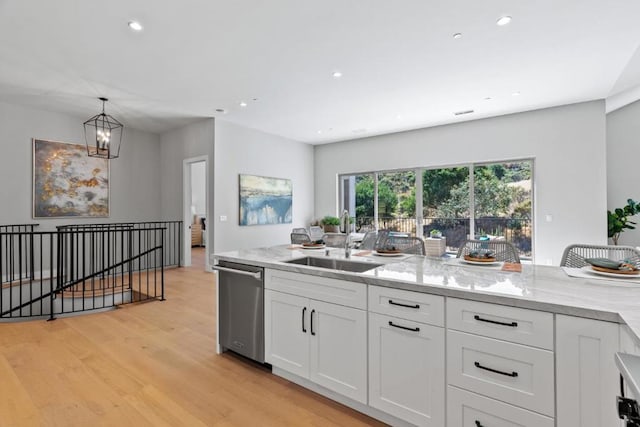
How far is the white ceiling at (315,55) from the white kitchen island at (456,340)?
2.28 metres

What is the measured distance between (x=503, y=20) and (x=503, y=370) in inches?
120

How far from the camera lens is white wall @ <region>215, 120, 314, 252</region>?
20.5ft

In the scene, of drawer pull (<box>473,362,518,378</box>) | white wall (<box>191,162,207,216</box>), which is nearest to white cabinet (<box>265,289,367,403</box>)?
drawer pull (<box>473,362,518,378</box>)

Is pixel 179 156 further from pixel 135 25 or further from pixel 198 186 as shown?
pixel 198 186

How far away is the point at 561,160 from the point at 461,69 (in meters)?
2.99

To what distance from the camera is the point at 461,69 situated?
3.96m

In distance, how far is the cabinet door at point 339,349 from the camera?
1921 millimetres

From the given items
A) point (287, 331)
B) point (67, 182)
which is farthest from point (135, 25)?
point (67, 182)

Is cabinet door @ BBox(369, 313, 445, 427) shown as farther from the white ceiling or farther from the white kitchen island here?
the white ceiling

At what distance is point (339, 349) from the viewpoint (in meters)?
2.02

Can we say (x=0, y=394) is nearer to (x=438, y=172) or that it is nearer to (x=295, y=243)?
(x=295, y=243)

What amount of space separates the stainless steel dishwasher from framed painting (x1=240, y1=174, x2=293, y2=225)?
160 inches

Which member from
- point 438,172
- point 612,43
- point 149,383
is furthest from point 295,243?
point 438,172

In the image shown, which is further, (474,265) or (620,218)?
(620,218)
